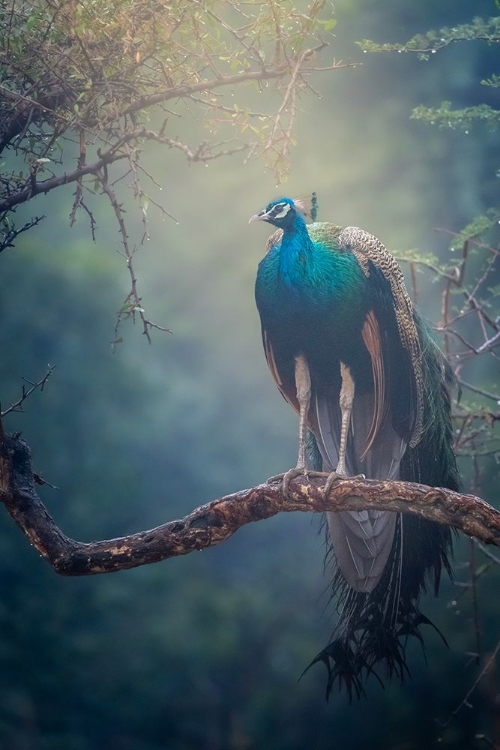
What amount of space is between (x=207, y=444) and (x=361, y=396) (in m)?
1.74

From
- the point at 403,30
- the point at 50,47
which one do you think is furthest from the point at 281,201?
the point at 403,30

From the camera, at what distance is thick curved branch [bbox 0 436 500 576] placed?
6.31ft

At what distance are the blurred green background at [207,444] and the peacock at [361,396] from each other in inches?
55.9

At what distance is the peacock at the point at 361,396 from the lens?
2.19 m

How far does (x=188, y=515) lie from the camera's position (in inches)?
76.1

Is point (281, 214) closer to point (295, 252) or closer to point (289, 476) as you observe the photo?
point (295, 252)

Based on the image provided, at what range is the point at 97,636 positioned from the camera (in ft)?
12.4

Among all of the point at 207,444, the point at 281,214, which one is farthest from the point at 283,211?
the point at 207,444

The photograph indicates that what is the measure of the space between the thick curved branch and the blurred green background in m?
1.70

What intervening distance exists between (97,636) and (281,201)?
2.32 meters

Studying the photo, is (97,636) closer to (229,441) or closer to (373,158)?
(229,441)

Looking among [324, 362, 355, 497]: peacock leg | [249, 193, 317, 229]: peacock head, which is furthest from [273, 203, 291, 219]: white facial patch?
[324, 362, 355, 497]: peacock leg

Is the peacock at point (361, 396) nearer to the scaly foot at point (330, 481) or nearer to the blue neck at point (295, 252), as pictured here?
the blue neck at point (295, 252)

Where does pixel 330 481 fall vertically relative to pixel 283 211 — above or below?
below
